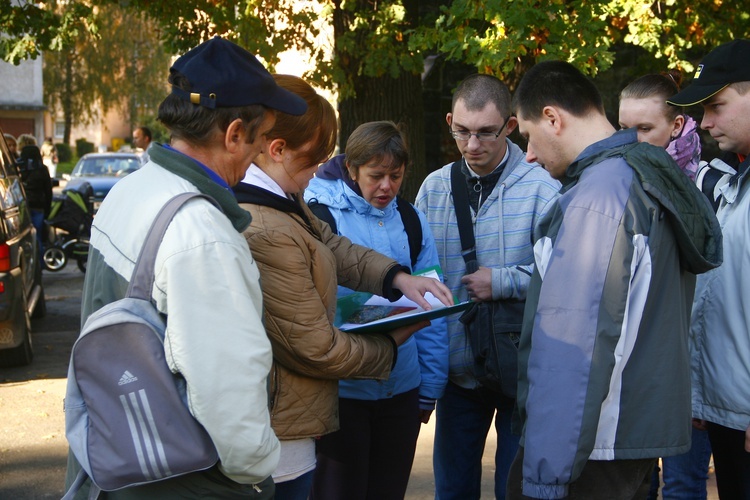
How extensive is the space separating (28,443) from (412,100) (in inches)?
192

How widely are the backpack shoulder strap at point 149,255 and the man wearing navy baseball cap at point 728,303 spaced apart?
6.65ft

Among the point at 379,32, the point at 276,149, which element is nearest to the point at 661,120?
the point at 276,149

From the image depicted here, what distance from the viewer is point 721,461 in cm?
340

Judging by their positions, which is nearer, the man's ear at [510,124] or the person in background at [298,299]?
the person in background at [298,299]

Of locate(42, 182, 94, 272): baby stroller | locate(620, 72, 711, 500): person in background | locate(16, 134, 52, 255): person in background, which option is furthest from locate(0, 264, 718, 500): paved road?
locate(42, 182, 94, 272): baby stroller

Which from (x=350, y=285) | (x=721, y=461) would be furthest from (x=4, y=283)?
(x=721, y=461)

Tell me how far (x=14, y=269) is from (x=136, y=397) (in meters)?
5.89

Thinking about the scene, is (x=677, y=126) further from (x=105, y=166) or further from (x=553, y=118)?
(x=105, y=166)

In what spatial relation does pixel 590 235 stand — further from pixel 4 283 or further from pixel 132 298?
pixel 4 283

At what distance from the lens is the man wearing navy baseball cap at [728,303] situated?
10.5 ft

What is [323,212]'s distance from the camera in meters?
3.58

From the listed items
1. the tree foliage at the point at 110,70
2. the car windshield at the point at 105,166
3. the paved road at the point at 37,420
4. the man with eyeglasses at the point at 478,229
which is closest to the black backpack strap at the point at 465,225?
the man with eyeglasses at the point at 478,229

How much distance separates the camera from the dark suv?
23.9ft

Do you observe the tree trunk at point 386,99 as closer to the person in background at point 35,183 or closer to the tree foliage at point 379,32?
the tree foliage at point 379,32
